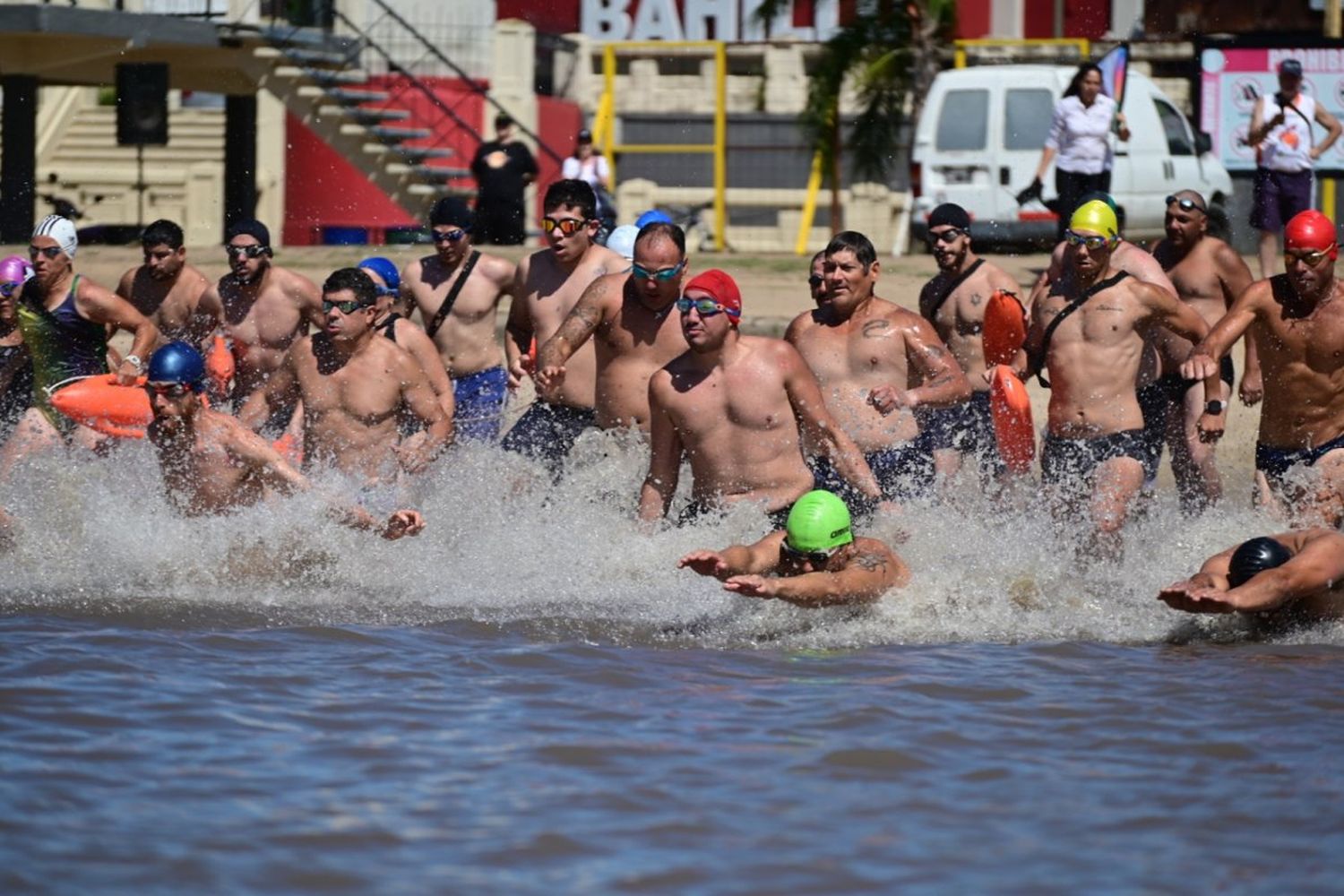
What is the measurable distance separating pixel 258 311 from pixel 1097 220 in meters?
4.25

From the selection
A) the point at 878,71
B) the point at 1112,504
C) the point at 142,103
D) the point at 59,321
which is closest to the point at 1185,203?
the point at 1112,504

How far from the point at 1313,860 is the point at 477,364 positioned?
6.09 metres

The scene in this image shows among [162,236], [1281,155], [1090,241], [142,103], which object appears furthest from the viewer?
[142,103]

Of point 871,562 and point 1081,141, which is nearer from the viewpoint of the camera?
point 871,562

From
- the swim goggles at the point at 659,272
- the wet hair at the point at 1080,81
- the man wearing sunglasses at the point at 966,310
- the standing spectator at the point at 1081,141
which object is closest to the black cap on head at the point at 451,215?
the swim goggles at the point at 659,272

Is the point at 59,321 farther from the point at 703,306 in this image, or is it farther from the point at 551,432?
the point at 703,306

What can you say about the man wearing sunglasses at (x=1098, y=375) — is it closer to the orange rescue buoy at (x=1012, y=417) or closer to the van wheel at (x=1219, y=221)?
the orange rescue buoy at (x=1012, y=417)

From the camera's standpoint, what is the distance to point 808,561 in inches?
305

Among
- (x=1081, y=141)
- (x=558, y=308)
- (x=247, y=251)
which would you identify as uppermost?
(x=1081, y=141)

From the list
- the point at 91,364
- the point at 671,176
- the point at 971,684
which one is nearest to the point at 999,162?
the point at 671,176

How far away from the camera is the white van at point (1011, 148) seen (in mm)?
18156

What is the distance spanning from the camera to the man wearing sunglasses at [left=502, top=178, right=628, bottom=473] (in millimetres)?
10148

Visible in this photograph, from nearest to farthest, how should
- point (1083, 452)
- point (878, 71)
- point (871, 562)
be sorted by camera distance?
point (871, 562), point (1083, 452), point (878, 71)

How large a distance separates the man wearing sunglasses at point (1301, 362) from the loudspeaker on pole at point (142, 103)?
12.8 metres
